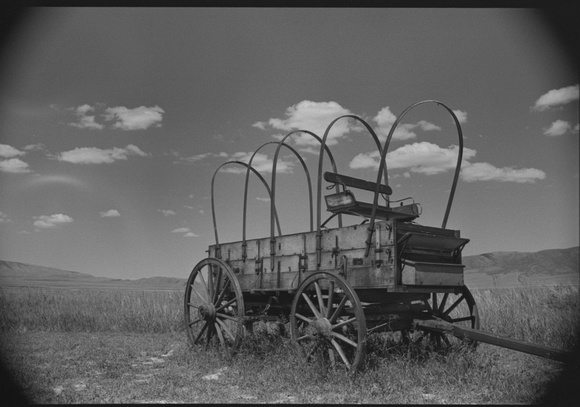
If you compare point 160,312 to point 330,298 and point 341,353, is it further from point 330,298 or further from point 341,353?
point 341,353

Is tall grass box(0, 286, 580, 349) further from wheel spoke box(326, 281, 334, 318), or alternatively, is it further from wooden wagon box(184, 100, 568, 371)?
wheel spoke box(326, 281, 334, 318)

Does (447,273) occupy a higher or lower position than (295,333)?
higher

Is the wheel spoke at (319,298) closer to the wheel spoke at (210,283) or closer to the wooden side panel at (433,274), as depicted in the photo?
the wooden side panel at (433,274)

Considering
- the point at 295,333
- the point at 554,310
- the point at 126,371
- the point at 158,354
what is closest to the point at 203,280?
the point at 158,354

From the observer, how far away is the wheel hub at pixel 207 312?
8898 millimetres

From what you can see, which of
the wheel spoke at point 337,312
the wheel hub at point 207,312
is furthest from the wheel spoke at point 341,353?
the wheel hub at point 207,312

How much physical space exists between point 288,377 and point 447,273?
2.46 meters

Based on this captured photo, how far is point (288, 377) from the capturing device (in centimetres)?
636

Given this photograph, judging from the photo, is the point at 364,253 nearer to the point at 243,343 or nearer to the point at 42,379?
the point at 243,343

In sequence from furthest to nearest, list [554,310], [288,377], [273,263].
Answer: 1. [554,310]
2. [273,263]
3. [288,377]

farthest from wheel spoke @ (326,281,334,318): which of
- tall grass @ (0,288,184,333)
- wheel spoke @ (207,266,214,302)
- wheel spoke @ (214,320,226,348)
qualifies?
tall grass @ (0,288,184,333)

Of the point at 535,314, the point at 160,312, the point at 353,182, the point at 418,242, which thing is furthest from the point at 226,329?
the point at 535,314

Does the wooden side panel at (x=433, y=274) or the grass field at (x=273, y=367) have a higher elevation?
the wooden side panel at (x=433, y=274)

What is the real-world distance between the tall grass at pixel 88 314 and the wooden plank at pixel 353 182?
23.8 ft
